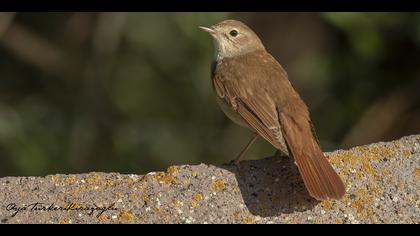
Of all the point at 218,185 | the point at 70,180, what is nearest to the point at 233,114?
the point at 218,185

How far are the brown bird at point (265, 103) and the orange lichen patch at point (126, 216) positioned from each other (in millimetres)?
943

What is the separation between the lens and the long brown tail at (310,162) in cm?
593

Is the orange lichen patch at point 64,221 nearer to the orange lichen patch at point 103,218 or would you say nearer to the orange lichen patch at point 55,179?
the orange lichen patch at point 103,218

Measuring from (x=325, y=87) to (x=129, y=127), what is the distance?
1927mm

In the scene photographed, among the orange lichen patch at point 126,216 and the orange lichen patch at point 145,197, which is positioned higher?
the orange lichen patch at point 145,197

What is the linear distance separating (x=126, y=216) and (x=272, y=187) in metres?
0.93

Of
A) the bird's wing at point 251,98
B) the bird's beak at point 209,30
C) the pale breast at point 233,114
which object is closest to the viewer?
the bird's wing at point 251,98

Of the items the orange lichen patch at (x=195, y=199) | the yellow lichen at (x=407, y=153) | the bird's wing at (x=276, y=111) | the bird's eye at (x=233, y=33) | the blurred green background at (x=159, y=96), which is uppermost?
the yellow lichen at (x=407, y=153)

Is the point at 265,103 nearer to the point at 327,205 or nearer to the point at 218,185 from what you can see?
the point at 218,185

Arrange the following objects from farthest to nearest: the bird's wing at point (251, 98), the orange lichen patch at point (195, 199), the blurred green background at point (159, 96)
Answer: the blurred green background at point (159, 96) < the bird's wing at point (251, 98) < the orange lichen patch at point (195, 199)

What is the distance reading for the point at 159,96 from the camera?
9602 mm

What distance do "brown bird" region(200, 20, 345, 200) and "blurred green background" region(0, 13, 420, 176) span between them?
92 centimetres

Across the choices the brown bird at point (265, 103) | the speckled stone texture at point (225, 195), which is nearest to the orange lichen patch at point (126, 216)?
the speckled stone texture at point (225, 195)

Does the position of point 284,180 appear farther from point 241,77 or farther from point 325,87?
point 325,87
